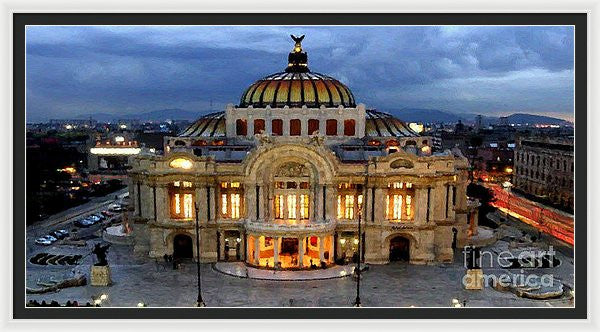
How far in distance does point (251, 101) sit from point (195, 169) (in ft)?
32.7

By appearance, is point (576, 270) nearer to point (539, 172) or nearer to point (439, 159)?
point (439, 159)

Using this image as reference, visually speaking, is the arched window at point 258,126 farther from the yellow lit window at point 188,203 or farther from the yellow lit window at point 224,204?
the yellow lit window at point 188,203

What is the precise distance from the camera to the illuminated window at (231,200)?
4103cm

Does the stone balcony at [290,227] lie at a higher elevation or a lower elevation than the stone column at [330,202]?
lower

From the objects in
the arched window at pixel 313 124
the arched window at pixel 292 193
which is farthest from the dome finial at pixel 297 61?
the arched window at pixel 292 193

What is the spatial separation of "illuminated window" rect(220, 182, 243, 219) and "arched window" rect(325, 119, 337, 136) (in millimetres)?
9234

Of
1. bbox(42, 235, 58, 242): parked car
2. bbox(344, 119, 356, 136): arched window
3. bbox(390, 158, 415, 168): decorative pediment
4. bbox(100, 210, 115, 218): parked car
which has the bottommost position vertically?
bbox(42, 235, 58, 242): parked car

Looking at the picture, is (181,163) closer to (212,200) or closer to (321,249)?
(212,200)

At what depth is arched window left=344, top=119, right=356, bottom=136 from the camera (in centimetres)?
4719

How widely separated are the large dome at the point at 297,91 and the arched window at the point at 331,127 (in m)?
1.47

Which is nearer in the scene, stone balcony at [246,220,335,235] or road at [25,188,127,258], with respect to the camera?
stone balcony at [246,220,335,235]

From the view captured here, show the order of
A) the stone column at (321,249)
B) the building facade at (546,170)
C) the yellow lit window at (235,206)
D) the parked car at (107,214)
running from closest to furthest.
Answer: the stone column at (321,249) < the yellow lit window at (235,206) < the building facade at (546,170) < the parked car at (107,214)

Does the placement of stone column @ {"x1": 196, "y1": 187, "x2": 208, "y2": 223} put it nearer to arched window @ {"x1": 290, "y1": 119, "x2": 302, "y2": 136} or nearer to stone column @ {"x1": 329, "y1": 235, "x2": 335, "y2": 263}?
stone column @ {"x1": 329, "y1": 235, "x2": 335, "y2": 263}

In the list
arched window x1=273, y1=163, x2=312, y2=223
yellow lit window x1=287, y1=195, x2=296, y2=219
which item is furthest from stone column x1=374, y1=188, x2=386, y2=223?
yellow lit window x1=287, y1=195, x2=296, y2=219
